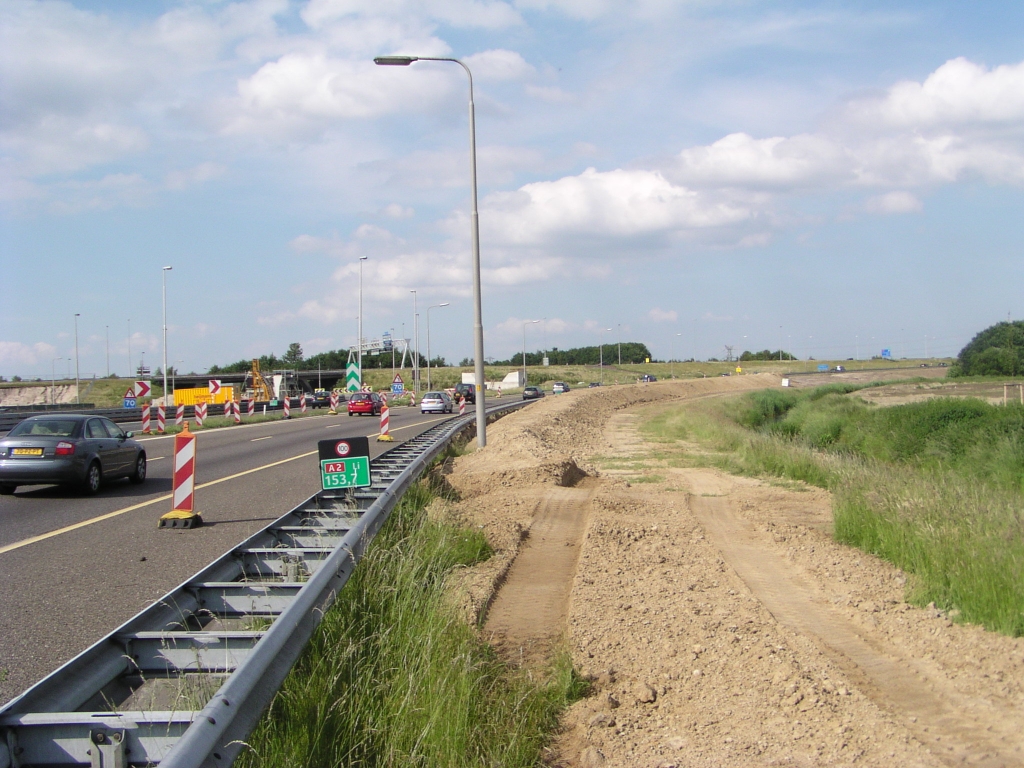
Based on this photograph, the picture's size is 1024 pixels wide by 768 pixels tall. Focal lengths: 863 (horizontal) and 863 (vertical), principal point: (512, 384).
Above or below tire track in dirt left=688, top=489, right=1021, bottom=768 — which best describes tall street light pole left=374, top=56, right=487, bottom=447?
above

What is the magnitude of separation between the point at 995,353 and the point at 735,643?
306 ft

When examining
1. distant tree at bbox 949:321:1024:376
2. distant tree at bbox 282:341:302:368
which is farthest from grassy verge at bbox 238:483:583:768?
distant tree at bbox 282:341:302:368

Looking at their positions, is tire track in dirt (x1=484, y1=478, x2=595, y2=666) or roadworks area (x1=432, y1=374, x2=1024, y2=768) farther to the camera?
tire track in dirt (x1=484, y1=478, x2=595, y2=666)

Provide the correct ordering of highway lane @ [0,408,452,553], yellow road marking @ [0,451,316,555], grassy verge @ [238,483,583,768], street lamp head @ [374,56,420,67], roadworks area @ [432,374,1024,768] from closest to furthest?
1. grassy verge @ [238,483,583,768]
2. roadworks area @ [432,374,1024,768]
3. yellow road marking @ [0,451,316,555]
4. highway lane @ [0,408,452,553]
5. street lamp head @ [374,56,420,67]

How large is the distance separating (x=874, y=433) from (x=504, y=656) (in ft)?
84.8

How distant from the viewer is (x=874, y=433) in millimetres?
28953

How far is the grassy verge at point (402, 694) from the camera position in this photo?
4.30 m

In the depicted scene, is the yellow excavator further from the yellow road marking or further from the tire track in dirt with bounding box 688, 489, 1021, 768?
the tire track in dirt with bounding box 688, 489, 1021, 768

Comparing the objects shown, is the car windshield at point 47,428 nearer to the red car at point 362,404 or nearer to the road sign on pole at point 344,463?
the road sign on pole at point 344,463

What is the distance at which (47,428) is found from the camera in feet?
49.9

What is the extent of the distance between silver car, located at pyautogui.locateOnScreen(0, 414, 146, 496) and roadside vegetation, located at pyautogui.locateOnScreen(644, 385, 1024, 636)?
12118mm

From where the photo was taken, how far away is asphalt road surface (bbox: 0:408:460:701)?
6676 mm

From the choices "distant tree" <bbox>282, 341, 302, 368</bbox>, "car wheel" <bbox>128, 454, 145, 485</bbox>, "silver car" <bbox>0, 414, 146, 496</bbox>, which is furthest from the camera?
"distant tree" <bbox>282, 341, 302, 368</bbox>

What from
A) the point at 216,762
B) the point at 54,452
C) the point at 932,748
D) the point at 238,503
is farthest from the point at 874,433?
the point at 216,762
